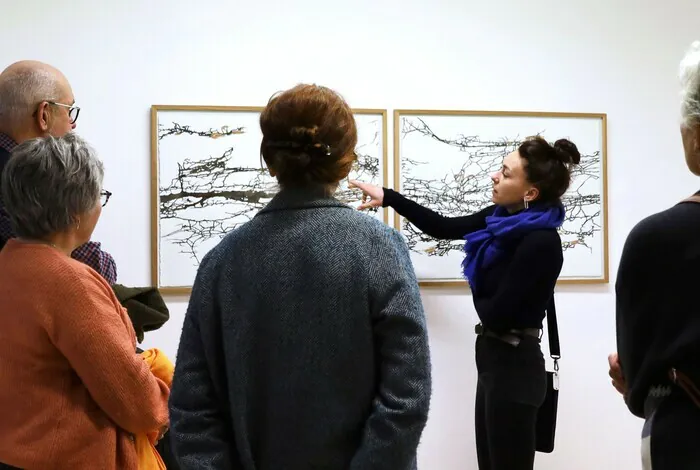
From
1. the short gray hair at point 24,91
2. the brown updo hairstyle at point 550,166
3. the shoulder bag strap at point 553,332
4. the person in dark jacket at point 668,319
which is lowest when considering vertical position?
the shoulder bag strap at point 553,332

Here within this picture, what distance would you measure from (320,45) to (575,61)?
1.36m

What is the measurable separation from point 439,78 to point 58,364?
252 cm

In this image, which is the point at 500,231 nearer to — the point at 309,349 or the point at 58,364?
the point at 309,349

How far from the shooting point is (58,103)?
89.2 inches

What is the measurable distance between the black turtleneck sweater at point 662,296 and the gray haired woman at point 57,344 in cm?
114

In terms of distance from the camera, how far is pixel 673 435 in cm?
139

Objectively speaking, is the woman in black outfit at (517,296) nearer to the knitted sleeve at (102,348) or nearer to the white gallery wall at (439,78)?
the white gallery wall at (439,78)

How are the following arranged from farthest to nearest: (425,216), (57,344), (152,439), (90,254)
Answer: (425,216)
(90,254)
(152,439)
(57,344)

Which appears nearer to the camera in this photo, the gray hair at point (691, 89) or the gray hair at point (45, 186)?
the gray hair at point (691, 89)

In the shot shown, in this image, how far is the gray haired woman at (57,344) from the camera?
64.8 inches

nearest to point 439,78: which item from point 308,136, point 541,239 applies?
point 541,239

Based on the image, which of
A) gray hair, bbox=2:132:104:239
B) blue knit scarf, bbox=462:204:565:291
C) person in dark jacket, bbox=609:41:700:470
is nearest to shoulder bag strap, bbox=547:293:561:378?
blue knit scarf, bbox=462:204:565:291

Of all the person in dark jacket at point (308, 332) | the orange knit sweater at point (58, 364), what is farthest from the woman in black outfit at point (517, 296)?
the orange knit sweater at point (58, 364)

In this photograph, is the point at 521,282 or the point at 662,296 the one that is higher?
the point at 662,296
